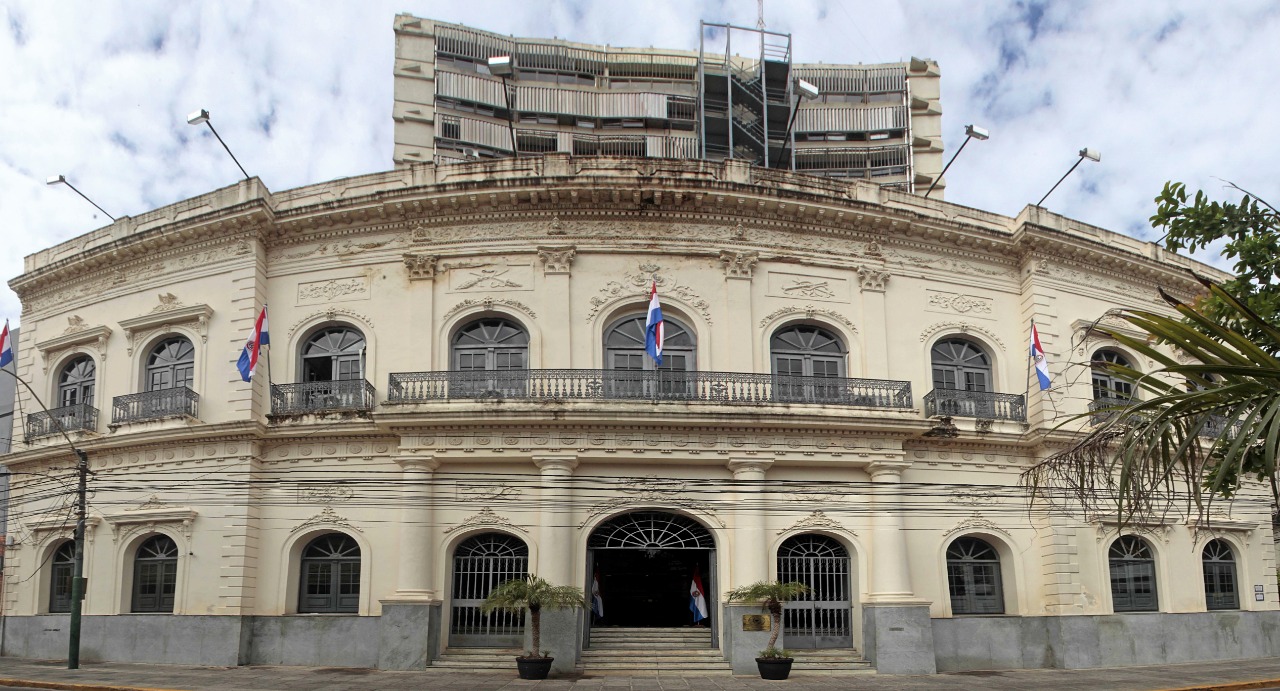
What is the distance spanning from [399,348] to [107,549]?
7.59 meters

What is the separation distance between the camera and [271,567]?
2058 cm

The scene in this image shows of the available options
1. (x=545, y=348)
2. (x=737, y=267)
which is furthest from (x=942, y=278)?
(x=545, y=348)

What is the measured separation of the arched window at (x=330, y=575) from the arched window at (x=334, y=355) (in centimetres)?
346

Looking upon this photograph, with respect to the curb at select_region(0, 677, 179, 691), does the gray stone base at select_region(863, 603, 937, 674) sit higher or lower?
higher

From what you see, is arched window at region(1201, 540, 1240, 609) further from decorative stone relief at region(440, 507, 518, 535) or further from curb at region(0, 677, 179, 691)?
curb at region(0, 677, 179, 691)

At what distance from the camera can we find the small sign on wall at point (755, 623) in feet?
62.4

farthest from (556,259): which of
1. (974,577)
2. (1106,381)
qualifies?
(1106,381)

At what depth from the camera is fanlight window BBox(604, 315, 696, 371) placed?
2147 cm

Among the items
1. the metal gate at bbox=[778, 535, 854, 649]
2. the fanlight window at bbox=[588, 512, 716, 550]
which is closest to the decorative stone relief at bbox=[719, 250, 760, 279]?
the fanlight window at bbox=[588, 512, 716, 550]

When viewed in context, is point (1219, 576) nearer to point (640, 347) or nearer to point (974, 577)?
point (974, 577)

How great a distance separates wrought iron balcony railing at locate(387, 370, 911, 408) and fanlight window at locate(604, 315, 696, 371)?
0.87 m

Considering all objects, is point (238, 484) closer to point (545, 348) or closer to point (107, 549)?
point (107, 549)

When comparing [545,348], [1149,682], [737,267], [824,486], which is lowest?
[1149,682]

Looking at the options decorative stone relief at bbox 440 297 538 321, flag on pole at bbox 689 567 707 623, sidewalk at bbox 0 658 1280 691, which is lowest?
Result: sidewalk at bbox 0 658 1280 691
